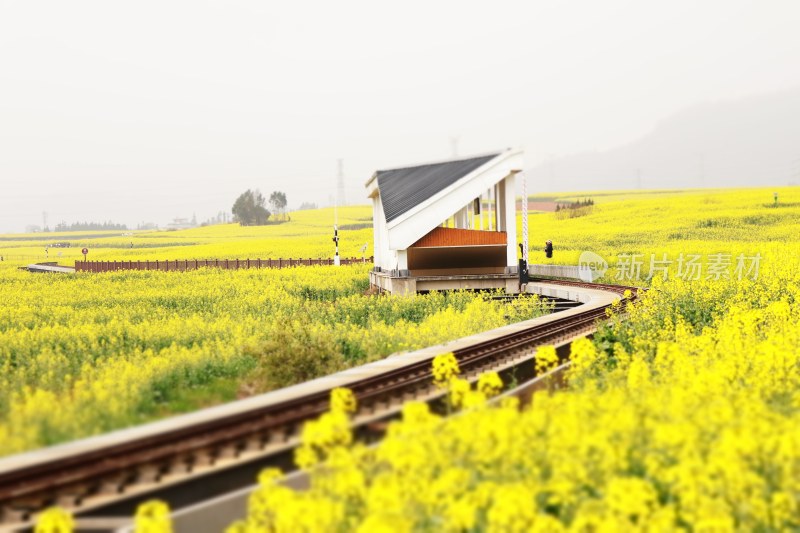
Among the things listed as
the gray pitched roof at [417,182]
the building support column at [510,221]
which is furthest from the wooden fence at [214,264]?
the building support column at [510,221]

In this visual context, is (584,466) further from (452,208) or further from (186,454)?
(452,208)

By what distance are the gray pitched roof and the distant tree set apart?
148 metres

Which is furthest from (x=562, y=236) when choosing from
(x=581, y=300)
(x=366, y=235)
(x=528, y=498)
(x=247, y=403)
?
(x=528, y=498)

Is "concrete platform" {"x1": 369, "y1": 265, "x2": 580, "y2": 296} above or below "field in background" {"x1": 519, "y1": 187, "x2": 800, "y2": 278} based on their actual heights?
below

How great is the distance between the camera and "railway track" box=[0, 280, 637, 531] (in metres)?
8.19

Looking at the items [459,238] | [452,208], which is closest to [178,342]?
[452,208]

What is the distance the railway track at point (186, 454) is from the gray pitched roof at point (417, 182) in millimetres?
18783

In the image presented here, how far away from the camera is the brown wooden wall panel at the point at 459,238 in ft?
105

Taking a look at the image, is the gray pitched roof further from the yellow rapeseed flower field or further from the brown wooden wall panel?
the yellow rapeseed flower field

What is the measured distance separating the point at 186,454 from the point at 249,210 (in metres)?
181

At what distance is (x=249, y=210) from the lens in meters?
186

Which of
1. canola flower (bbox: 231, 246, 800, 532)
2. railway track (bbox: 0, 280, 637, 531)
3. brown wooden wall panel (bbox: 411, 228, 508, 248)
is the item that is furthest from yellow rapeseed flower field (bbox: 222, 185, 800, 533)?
brown wooden wall panel (bbox: 411, 228, 508, 248)

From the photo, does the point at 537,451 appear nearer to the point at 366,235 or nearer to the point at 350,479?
the point at 350,479

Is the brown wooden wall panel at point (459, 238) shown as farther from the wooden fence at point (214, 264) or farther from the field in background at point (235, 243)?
the field in background at point (235, 243)
